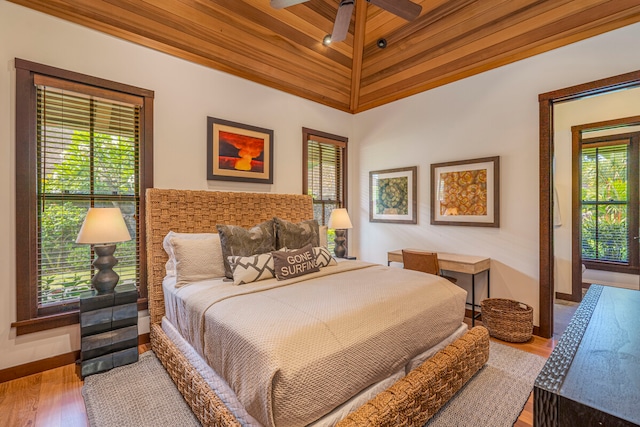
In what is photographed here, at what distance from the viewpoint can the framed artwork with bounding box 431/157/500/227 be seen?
10.7 feet

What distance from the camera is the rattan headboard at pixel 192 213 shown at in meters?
2.69

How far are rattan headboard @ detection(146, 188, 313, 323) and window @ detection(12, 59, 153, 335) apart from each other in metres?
0.17

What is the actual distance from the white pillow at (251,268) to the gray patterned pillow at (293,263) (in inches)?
2.7

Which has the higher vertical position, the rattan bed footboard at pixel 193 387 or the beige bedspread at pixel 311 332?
the beige bedspread at pixel 311 332

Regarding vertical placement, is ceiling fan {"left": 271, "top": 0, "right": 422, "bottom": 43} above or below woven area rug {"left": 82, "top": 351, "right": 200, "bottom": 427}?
above

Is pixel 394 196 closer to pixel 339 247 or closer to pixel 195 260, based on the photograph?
pixel 339 247

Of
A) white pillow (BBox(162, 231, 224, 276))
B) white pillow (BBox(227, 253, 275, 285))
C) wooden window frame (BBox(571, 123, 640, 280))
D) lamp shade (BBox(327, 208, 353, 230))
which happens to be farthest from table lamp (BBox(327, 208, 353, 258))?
wooden window frame (BBox(571, 123, 640, 280))

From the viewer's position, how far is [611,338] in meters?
1.03

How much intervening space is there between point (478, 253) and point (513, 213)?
1.91 ft

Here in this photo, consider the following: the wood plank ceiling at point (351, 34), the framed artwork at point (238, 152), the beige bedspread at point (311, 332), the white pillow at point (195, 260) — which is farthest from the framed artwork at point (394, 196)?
the white pillow at point (195, 260)

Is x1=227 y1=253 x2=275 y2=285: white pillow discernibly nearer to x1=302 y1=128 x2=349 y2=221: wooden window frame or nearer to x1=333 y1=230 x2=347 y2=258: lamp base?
x1=333 y1=230 x2=347 y2=258: lamp base

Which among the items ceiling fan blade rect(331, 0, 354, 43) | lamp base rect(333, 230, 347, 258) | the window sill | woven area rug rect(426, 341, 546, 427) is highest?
ceiling fan blade rect(331, 0, 354, 43)

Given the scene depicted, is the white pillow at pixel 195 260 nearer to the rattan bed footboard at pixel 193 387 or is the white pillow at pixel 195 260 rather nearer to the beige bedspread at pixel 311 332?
the beige bedspread at pixel 311 332

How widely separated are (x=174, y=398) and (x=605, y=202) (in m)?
5.20
